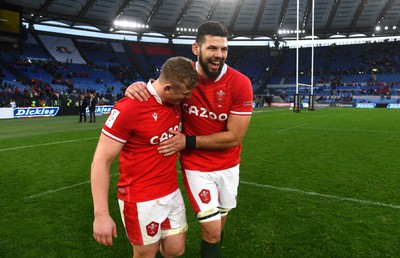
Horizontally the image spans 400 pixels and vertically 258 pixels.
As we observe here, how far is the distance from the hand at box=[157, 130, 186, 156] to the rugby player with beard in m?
0.13

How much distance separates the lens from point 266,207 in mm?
4980

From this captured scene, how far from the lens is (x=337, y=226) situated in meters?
4.25

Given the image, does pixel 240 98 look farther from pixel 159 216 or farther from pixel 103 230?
pixel 103 230

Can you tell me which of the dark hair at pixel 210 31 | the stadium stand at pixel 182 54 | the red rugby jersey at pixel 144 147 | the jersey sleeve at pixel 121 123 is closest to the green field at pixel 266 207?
the red rugby jersey at pixel 144 147

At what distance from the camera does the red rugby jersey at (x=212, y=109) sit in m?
2.84

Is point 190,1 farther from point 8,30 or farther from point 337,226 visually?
point 337,226

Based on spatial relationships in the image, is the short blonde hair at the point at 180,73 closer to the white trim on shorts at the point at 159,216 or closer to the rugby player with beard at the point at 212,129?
the rugby player with beard at the point at 212,129

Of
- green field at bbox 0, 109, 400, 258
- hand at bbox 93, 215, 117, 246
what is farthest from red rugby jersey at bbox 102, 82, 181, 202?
green field at bbox 0, 109, 400, 258

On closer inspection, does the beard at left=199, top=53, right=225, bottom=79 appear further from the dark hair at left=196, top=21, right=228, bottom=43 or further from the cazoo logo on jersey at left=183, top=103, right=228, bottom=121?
the cazoo logo on jersey at left=183, top=103, right=228, bottom=121

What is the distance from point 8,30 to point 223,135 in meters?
24.4

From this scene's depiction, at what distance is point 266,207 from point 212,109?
106 inches

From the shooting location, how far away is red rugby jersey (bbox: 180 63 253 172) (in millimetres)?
2836

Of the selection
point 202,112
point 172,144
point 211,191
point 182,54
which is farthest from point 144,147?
point 182,54

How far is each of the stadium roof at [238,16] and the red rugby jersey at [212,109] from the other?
37.1 m
